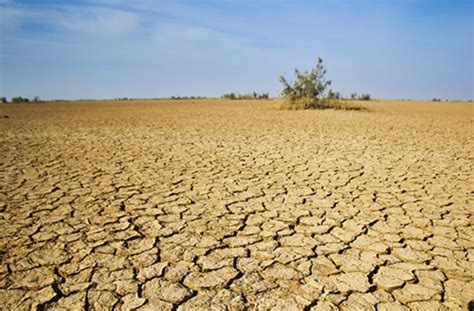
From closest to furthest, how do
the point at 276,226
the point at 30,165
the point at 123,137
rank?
the point at 276,226
the point at 30,165
the point at 123,137

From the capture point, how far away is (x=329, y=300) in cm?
161

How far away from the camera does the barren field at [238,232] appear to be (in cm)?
168

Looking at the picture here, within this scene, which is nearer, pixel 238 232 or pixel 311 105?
pixel 238 232

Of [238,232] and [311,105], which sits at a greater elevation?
[311,105]

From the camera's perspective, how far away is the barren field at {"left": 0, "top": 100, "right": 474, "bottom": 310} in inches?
66.1

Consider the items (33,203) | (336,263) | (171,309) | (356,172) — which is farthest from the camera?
(356,172)

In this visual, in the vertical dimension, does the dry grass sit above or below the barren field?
above

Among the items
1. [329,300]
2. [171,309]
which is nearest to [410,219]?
[329,300]

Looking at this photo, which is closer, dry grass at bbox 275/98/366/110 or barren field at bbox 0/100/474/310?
barren field at bbox 0/100/474/310

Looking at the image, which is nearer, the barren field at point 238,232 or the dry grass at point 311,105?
the barren field at point 238,232

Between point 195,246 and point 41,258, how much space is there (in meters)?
0.92

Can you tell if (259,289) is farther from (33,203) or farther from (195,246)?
(33,203)

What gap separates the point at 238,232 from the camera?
7.79 feet

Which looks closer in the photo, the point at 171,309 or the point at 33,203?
the point at 171,309
